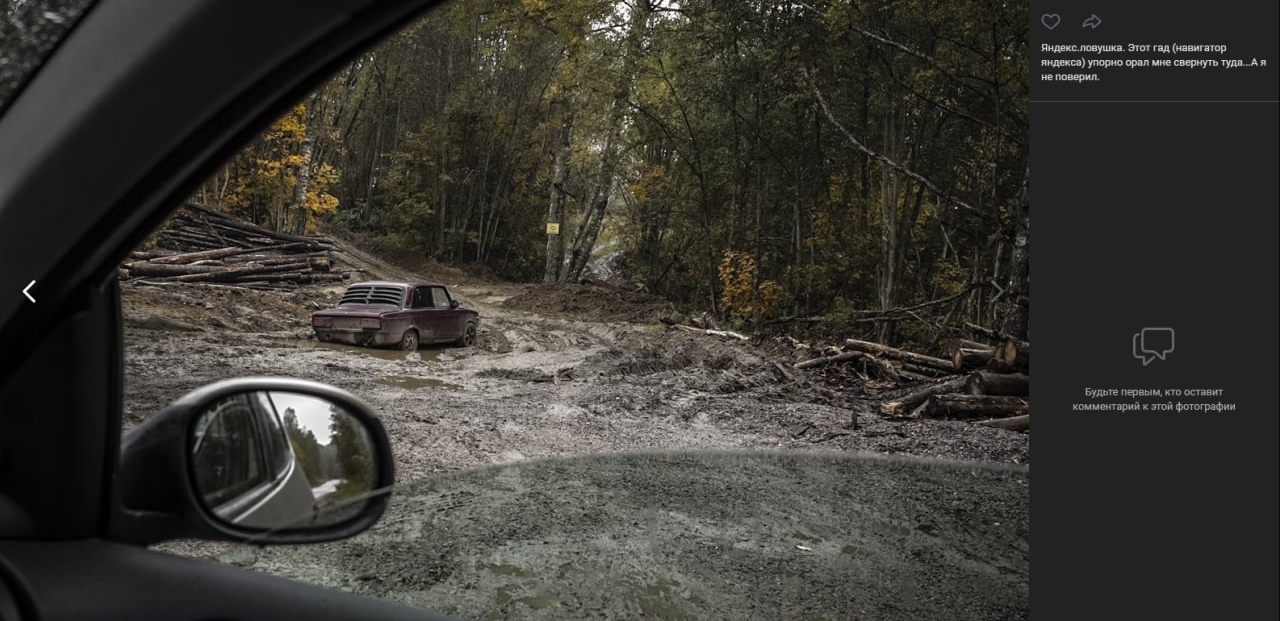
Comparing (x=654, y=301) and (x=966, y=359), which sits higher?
(x=654, y=301)

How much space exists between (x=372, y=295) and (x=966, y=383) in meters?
2.98

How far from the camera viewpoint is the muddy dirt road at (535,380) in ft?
10.3

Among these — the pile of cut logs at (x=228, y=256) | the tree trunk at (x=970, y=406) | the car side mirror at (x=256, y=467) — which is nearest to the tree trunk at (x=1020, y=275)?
the tree trunk at (x=970, y=406)

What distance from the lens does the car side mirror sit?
1.44 ft

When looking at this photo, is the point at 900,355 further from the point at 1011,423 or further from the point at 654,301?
the point at 654,301

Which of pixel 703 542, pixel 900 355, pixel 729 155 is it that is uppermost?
pixel 729 155

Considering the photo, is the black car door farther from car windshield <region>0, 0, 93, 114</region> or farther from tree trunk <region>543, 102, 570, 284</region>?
tree trunk <region>543, 102, 570, 284</region>

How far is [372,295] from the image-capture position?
359 cm

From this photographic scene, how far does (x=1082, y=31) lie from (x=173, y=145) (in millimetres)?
1325

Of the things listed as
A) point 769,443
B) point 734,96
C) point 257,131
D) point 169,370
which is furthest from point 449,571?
point 734,96

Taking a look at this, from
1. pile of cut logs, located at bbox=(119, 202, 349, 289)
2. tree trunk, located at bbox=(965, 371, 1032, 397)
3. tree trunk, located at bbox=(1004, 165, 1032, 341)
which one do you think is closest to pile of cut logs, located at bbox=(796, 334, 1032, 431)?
tree trunk, located at bbox=(965, 371, 1032, 397)

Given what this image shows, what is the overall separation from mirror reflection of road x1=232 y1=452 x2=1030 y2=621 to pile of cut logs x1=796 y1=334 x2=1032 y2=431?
286 mm

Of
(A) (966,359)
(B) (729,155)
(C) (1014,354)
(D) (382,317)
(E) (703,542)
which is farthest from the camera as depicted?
(B) (729,155)

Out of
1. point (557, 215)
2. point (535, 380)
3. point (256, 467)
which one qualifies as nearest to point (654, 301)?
point (557, 215)
